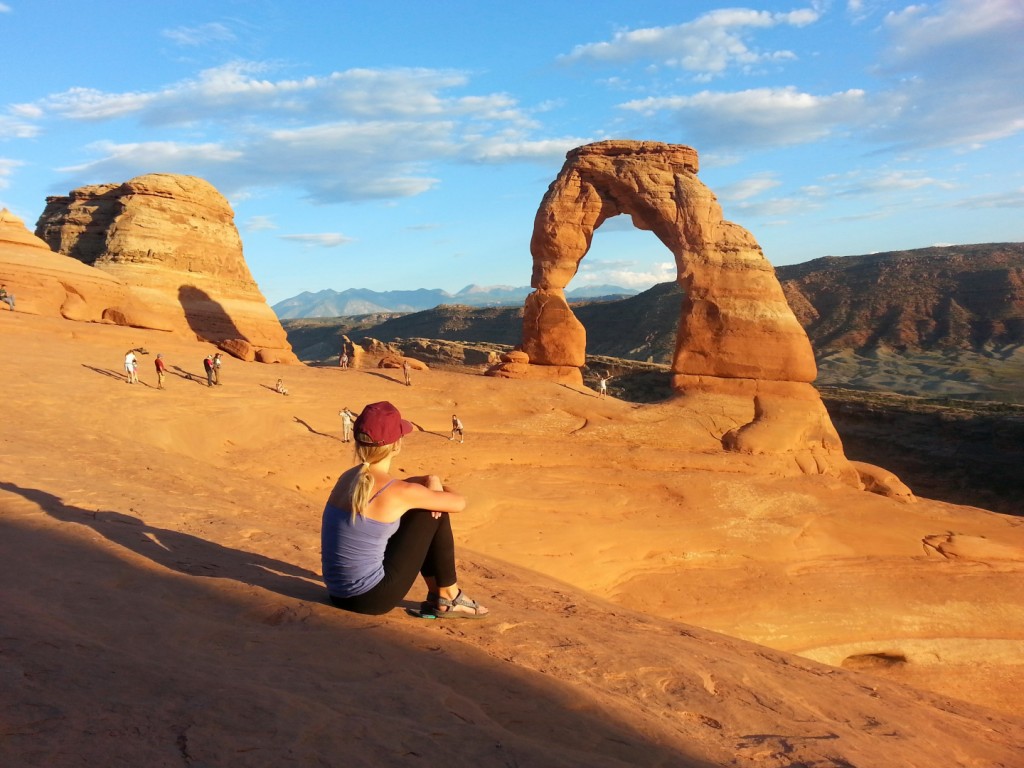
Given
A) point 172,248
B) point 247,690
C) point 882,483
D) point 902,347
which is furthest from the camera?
point 902,347

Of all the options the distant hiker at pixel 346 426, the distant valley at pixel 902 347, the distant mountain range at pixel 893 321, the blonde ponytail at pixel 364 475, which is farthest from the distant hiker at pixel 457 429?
the distant mountain range at pixel 893 321

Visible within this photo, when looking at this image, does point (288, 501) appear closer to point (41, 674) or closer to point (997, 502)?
point (41, 674)

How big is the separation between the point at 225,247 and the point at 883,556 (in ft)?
73.7

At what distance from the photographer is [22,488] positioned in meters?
6.73

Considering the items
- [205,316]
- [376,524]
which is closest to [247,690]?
[376,524]

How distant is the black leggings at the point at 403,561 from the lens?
4344 mm

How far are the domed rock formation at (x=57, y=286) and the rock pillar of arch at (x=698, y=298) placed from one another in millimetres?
11962

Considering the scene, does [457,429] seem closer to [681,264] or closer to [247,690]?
[681,264]

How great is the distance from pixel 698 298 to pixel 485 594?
47.0 ft

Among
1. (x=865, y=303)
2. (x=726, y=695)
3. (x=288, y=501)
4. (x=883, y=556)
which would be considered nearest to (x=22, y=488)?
(x=288, y=501)

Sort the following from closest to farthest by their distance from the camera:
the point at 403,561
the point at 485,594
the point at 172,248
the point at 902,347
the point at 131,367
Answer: the point at 403,561
the point at 485,594
the point at 131,367
the point at 172,248
the point at 902,347

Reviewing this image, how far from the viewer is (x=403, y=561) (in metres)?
4.41

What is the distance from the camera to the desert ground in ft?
8.84

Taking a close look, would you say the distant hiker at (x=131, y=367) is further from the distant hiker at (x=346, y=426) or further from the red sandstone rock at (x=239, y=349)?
the red sandstone rock at (x=239, y=349)
